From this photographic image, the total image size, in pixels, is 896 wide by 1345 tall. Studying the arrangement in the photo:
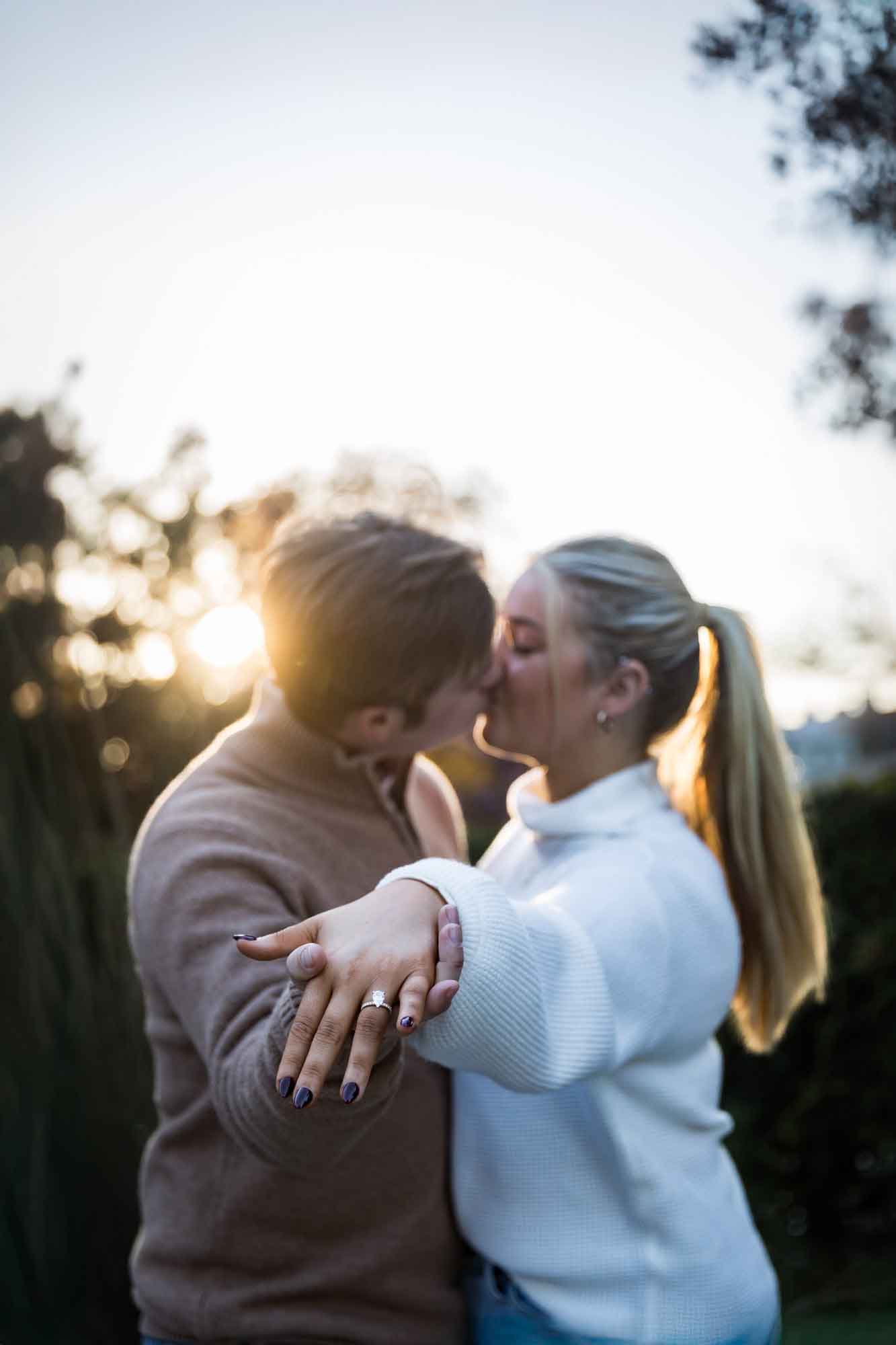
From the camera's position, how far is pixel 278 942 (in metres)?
1.04

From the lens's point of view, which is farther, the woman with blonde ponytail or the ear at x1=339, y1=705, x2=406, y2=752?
the ear at x1=339, y1=705, x2=406, y2=752

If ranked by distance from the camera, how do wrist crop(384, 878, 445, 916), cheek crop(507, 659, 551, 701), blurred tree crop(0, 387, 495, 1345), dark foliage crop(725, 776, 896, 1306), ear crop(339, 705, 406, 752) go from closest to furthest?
1. wrist crop(384, 878, 445, 916)
2. ear crop(339, 705, 406, 752)
3. cheek crop(507, 659, 551, 701)
4. blurred tree crop(0, 387, 495, 1345)
5. dark foliage crop(725, 776, 896, 1306)

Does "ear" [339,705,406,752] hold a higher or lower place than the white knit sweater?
higher

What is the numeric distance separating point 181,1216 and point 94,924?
88cm

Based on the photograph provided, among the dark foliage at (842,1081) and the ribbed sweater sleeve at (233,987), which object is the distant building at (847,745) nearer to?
the dark foliage at (842,1081)

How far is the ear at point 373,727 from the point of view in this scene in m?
1.74

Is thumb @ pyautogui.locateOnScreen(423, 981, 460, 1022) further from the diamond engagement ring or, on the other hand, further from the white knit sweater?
the white knit sweater

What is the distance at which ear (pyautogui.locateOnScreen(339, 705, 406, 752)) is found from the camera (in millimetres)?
1737

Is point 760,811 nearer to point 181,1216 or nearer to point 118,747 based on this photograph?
point 181,1216

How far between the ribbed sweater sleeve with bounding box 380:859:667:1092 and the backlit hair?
0.52 metres

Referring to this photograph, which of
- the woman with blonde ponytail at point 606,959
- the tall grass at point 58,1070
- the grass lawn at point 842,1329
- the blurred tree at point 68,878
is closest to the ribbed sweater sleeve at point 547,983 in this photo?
the woman with blonde ponytail at point 606,959

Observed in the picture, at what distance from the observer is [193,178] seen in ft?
6.26

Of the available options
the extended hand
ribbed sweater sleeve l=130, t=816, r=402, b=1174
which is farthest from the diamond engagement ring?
ribbed sweater sleeve l=130, t=816, r=402, b=1174

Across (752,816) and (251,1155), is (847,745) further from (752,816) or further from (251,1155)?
(251,1155)
